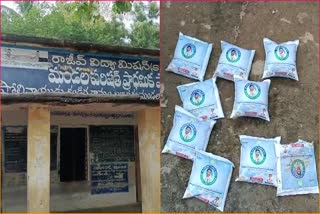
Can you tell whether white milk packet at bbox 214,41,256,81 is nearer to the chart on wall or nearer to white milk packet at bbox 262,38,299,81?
white milk packet at bbox 262,38,299,81

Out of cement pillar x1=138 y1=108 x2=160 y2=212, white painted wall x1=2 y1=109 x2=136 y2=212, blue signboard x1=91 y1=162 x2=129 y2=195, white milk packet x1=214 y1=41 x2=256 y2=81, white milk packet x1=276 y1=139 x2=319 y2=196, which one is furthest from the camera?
blue signboard x1=91 y1=162 x2=129 y2=195

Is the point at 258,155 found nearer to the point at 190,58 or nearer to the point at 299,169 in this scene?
the point at 299,169

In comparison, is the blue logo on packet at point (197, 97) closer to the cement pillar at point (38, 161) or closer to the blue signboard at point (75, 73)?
the blue signboard at point (75, 73)

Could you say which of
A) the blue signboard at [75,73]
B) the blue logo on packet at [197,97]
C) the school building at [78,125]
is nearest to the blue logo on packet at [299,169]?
the blue logo on packet at [197,97]

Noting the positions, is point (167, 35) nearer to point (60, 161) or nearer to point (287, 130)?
point (287, 130)

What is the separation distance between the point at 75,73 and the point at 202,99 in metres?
5.29

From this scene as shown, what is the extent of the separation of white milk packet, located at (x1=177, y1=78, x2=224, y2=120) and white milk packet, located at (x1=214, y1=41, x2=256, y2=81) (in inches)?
1.9

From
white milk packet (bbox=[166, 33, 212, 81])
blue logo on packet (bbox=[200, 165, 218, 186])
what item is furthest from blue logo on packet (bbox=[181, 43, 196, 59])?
blue logo on packet (bbox=[200, 165, 218, 186])

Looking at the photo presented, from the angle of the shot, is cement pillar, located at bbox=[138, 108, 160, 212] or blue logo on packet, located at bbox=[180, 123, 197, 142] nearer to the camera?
blue logo on packet, located at bbox=[180, 123, 197, 142]

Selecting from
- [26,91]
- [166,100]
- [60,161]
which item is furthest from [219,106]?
[60,161]

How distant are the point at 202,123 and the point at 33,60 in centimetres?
525

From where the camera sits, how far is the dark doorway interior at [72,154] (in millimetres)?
8641

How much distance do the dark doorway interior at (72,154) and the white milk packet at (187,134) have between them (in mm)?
7269

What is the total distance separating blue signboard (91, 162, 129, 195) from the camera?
8.90 m
